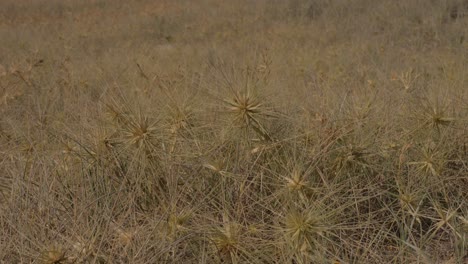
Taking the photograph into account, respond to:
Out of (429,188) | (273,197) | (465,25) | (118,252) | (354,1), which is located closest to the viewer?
(118,252)

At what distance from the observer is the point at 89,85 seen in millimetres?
3902

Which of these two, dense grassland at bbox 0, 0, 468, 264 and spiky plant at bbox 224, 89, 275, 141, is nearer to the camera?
dense grassland at bbox 0, 0, 468, 264

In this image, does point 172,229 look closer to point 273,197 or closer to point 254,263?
point 254,263

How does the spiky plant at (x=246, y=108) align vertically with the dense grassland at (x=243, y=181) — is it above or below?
above

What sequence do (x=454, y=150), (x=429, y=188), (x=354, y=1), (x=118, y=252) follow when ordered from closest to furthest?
(x=118, y=252), (x=429, y=188), (x=454, y=150), (x=354, y=1)

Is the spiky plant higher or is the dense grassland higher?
the spiky plant

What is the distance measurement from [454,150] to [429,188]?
37 cm

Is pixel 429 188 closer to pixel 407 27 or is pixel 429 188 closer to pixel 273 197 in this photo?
pixel 273 197

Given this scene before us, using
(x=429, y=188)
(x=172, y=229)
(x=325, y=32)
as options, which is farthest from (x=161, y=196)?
(x=325, y=32)

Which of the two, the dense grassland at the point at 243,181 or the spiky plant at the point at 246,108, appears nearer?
the dense grassland at the point at 243,181

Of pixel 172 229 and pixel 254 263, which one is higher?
pixel 172 229

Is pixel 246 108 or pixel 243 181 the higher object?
pixel 246 108

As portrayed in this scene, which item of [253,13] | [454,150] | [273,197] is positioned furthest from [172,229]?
[253,13]

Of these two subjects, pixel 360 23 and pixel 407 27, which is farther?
pixel 360 23
